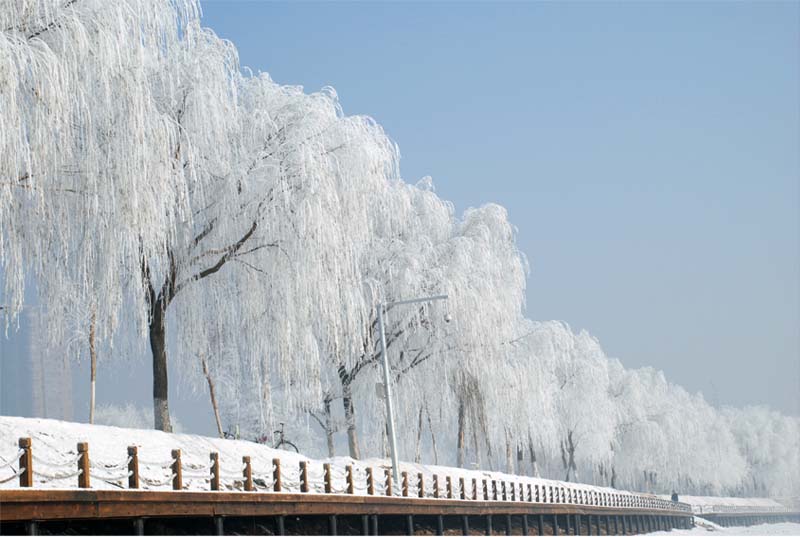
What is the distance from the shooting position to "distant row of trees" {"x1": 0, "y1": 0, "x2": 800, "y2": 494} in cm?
1997

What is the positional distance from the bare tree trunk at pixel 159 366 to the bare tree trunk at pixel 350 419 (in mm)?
12097

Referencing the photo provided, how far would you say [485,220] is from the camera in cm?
4262

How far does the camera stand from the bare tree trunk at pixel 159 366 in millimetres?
27031

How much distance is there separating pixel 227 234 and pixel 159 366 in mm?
3689

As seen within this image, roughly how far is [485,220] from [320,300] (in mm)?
16113

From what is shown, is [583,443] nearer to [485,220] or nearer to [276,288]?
[485,220]

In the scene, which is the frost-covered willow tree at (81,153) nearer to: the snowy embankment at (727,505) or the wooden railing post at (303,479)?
the wooden railing post at (303,479)

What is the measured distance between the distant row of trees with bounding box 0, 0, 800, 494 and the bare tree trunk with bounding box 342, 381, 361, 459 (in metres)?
Result: 0.07

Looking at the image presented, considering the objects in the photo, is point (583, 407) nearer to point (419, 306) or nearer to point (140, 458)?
point (419, 306)

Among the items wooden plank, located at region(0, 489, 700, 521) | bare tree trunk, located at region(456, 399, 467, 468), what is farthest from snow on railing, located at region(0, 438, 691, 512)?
bare tree trunk, located at region(456, 399, 467, 468)

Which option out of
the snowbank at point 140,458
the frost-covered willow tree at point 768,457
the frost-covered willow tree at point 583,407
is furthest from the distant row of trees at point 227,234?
the frost-covered willow tree at point 768,457

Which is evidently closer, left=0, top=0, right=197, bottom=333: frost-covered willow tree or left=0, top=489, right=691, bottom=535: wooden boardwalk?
left=0, top=489, right=691, bottom=535: wooden boardwalk

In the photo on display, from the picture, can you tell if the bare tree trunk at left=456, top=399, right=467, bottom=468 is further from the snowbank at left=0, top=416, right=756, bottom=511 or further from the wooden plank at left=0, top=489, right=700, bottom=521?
the wooden plank at left=0, top=489, right=700, bottom=521

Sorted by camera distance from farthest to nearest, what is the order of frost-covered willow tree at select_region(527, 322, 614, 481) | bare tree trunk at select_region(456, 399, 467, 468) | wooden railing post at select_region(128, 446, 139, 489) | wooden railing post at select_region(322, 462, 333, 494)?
frost-covered willow tree at select_region(527, 322, 614, 481)
bare tree trunk at select_region(456, 399, 467, 468)
wooden railing post at select_region(322, 462, 333, 494)
wooden railing post at select_region(128, 446, 139, 489)
